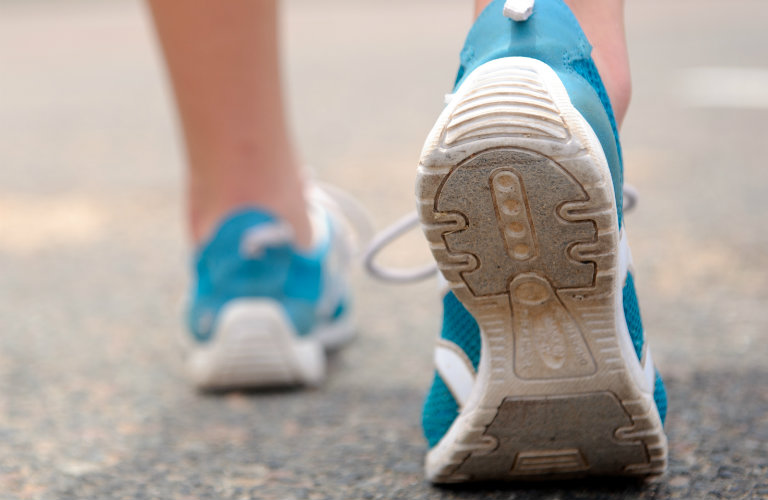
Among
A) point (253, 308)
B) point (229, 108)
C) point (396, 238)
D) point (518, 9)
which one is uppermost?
point (518, 9)

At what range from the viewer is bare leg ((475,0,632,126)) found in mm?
861

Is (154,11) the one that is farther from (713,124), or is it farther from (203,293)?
(713,124)

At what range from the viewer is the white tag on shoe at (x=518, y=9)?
81cm

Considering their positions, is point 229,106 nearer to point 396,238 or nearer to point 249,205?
point 249,205

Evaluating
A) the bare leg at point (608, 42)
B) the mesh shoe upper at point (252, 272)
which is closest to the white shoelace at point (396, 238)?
the bare leg at point (608, 42)

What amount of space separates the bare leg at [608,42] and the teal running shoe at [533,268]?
0.08 feet

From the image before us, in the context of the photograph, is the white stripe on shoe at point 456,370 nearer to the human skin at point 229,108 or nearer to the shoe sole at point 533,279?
the shoe sole at point 533,279

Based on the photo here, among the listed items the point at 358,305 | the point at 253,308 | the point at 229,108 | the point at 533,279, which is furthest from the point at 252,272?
the point at 533,279

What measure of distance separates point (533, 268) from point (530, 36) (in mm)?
190

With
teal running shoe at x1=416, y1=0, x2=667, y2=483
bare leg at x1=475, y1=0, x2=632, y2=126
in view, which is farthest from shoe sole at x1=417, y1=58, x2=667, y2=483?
bare leg at x1=475, y1=0, x2=632, y2=126

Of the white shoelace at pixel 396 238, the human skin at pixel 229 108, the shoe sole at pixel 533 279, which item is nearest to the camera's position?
the shoe sole at pixel 533 279

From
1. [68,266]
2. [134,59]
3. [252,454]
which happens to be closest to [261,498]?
[252,454]

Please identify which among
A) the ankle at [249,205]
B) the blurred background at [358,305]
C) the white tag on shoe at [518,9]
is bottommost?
the blurred background at [358,305]

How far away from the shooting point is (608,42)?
87 centimetres
